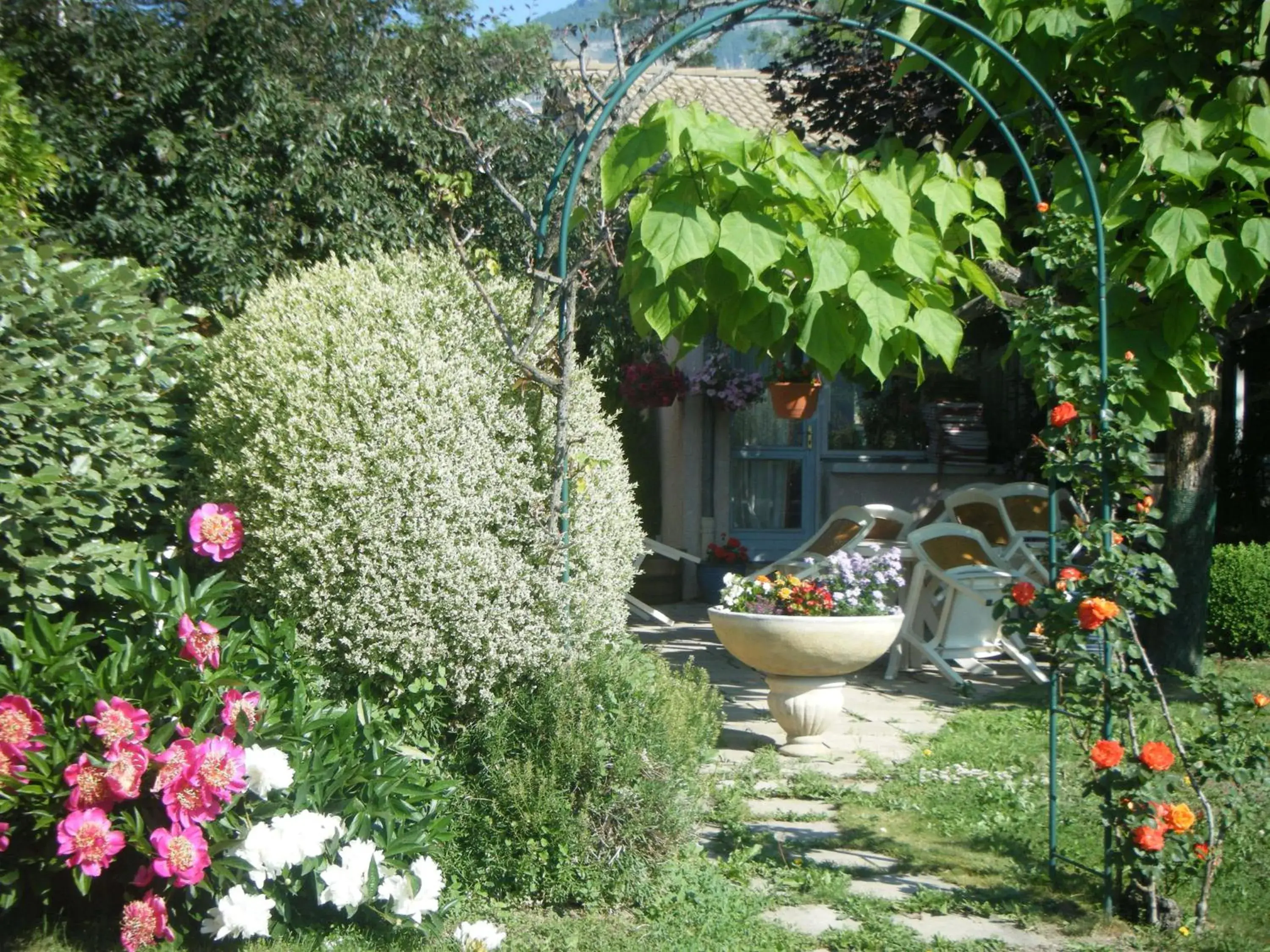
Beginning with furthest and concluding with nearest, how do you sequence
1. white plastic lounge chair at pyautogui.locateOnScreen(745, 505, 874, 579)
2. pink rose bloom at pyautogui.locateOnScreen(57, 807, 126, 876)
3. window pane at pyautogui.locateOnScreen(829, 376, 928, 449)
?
window pane at pyautogui.locateOnScreen(829, 376, 928, 449), white plastic lounge chair at pyautogui.locateOnScreen(745, 505, 874, 579), pink rose bloom at pyautogui.locateOnScreen(57, 807, 126, 876)

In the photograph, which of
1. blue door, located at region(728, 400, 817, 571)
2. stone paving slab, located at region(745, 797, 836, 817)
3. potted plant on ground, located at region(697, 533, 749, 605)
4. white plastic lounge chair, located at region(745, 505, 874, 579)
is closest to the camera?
stone paving slab, located at region(745, 797, 836, 817)

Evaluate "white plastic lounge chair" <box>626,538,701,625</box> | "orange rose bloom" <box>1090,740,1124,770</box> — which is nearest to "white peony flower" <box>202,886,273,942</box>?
"orange rose bloom" <box>1090,740,1124,770</box>

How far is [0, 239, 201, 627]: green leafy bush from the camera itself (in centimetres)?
367

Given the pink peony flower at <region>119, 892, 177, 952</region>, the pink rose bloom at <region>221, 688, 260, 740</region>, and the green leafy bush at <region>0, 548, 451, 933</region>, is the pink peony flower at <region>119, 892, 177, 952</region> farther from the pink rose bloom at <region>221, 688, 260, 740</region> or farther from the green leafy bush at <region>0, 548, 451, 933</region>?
the pink rose bloom at <region>221, 688, 260, 740</region>

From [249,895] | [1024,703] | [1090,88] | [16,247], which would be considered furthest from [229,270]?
[1024,703]

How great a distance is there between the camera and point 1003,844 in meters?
4.46

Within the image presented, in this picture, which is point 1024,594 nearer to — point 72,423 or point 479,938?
point 479,938

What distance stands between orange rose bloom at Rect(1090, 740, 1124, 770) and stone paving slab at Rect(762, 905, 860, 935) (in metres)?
0.93

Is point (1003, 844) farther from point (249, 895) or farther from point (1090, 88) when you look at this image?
point (1090, 88)

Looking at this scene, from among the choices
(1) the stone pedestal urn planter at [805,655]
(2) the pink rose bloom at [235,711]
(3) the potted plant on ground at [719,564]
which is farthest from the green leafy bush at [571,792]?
(3) the potted plant on ground at [719,564]

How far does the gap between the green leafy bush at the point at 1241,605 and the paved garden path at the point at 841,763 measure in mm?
1628

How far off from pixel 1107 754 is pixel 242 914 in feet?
8.50

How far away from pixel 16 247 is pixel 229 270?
7.68ft

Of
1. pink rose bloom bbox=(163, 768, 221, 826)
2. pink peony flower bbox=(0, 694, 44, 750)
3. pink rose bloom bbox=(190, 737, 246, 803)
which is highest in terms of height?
pink peony flower bbox=(0, 694, 44, 750)
